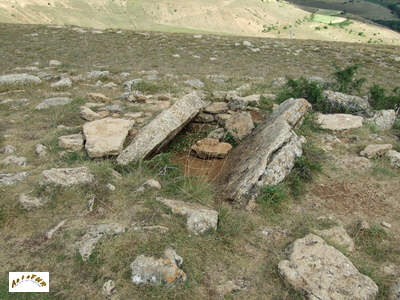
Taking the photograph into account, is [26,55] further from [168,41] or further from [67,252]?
[67,252]

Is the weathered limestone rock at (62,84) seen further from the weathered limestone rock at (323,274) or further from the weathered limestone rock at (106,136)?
the weathered limestone rock at (323,274)

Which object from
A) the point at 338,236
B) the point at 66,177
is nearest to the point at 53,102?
the point at 66,177

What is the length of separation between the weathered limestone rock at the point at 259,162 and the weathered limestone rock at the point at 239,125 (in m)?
0.53

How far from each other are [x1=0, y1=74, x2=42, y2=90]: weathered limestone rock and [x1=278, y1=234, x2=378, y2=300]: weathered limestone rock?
334 inches

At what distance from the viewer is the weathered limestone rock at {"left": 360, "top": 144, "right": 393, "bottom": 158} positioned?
5070 mm

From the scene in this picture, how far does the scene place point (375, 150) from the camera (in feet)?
16.7

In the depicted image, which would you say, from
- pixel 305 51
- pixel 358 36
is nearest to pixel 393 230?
pixel 305 51

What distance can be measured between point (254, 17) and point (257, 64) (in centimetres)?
8236

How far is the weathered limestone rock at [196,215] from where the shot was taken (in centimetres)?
331

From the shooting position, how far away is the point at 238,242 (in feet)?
10.8

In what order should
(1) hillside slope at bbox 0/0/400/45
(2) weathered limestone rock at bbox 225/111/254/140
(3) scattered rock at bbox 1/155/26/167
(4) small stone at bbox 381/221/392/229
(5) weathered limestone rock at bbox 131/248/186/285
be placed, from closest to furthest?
(5) weathered limestone rock at bbox 131/248/186/285 → (4) small stone at bbox 381/221/392/229 → (3) scattered rock at bbox 1/155/26/167 → (2) weathered limestone rock at bbox 225/111/254/140 → (1) hillside slope at bbox 0/0/400/45

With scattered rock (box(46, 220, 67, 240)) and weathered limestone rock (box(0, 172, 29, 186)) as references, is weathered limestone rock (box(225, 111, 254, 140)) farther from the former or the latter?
weathered limestone rock (box(0, 172, 29, 186))

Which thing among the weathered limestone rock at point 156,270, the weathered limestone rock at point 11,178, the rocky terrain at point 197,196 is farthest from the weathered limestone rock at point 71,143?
the weathered limestone rock at point 156,270

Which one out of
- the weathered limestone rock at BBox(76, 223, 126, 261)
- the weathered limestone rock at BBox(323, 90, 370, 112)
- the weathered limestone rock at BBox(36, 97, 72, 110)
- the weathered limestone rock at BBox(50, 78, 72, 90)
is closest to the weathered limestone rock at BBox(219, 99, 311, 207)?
the weathered limestone rock at BBox(76, 223, 126, 261)
